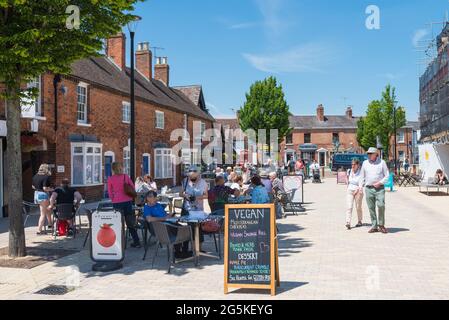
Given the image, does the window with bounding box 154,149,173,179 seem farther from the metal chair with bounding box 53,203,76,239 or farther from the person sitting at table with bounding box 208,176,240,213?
the person sitting at table with bounding box 208,176,240,213

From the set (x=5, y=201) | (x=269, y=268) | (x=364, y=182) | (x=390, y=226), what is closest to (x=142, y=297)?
(x=269, y=268)

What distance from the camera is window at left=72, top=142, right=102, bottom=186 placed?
64.0ft

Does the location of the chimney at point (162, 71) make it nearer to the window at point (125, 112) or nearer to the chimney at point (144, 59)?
the chimney at point (144, 59)

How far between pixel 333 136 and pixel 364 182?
60.2 m

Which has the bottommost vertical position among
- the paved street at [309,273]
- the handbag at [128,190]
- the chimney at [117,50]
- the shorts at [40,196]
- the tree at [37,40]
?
the paved street at [309,273]

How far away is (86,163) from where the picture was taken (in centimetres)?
2012

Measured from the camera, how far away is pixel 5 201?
15.8m

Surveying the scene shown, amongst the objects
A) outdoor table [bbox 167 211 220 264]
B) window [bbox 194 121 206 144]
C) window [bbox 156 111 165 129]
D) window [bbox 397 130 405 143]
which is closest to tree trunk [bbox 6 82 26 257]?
outdoor table [bbox 167 211 220 264]

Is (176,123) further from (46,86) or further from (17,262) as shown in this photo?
(17,262)

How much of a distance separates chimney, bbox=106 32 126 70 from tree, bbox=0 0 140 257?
18878mm

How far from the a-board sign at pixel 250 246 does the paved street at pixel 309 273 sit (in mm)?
218

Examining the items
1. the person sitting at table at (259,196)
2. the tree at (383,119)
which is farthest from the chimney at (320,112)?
the person sitting at table at (259,196)

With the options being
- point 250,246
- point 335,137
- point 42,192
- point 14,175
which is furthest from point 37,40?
point 335,137

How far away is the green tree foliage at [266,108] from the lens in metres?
47.5
